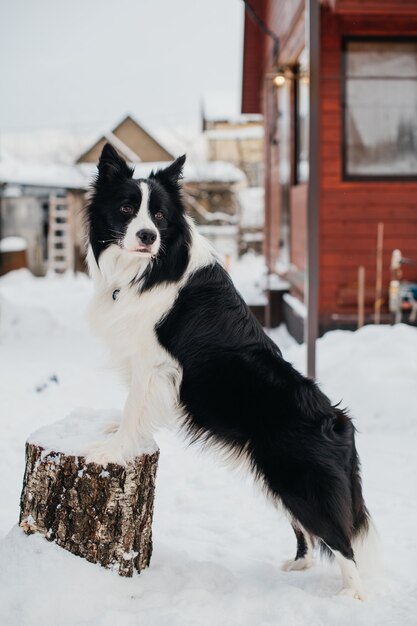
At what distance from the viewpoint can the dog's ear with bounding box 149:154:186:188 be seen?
317 centimetres

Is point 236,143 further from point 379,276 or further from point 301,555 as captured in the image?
point 301,555

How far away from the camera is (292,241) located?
1029cm

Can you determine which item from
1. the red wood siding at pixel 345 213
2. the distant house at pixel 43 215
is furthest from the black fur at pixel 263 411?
the distant house at pixel 43 215

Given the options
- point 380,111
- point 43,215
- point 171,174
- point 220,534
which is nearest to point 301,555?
point 220,534

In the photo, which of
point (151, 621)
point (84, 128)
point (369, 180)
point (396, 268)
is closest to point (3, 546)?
point (151, 621)

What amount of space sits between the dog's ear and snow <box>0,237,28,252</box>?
638 inches

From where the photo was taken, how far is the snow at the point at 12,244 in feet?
61.0

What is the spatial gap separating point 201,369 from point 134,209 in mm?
776

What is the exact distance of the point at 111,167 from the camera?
3.06m

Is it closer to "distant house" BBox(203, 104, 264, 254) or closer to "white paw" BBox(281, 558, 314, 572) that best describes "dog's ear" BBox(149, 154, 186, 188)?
"white paw" BBox(281, 558, 314, 572)

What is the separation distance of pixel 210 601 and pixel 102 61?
39.2m

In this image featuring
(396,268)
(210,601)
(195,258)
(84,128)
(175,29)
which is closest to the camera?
(210,601)

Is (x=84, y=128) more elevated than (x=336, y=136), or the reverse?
(x=84, y=128)

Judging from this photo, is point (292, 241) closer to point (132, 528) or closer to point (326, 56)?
point (326, 56)
